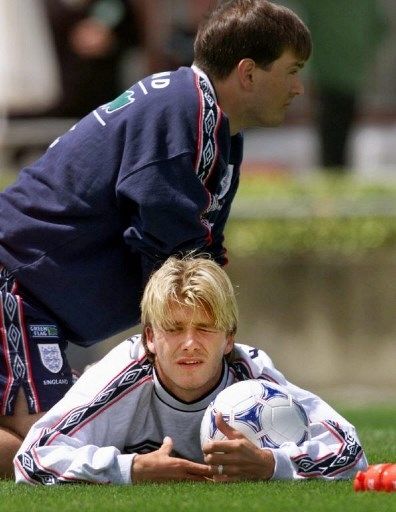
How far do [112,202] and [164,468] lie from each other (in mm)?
1089

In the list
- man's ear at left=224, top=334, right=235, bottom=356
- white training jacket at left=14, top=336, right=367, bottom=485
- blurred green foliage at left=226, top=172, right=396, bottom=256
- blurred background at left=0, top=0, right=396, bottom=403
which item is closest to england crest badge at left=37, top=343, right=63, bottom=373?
white training jacket at left=14, top=336, right=367, bottom=485

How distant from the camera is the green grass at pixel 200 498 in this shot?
5.02 metres

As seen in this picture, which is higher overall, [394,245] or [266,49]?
[266,49]

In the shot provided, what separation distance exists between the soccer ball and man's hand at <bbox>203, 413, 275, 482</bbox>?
0.22 feet

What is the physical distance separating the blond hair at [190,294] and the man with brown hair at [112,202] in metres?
0.27

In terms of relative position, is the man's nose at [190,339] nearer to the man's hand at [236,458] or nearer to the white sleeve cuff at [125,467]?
the man's hand at [236,458]

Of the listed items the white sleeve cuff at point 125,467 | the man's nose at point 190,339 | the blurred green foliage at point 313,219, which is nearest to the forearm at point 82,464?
the white sleeve cuff at point 125,467

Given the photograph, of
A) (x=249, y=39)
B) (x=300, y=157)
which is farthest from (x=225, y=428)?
(x=300, y=157)

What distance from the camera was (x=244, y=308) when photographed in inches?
478

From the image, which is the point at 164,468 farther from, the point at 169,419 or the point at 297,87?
the point at 297,87

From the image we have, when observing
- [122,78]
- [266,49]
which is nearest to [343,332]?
[122,78]

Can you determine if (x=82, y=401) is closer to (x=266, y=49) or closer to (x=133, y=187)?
(x=133, y=187)

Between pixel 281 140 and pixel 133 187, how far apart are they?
1117 cm

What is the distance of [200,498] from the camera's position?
5.23 meters
